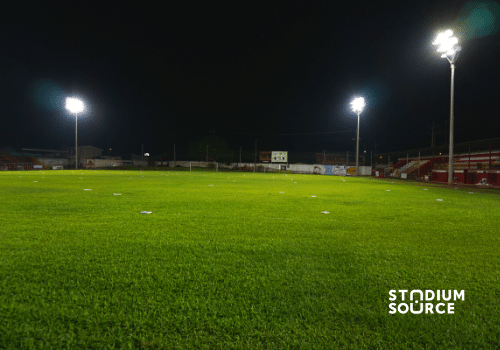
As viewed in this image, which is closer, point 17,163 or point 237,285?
point 237,285

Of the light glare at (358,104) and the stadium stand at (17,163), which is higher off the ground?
the light glare at (358,104)

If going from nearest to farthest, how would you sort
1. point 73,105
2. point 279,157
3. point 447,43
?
1. point 447,43
2. point 73,105
3. point 279,157

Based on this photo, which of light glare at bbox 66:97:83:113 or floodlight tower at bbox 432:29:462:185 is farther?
light glare at bbox 66:97:83:113

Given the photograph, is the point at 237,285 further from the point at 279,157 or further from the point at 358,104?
the point at 279,157

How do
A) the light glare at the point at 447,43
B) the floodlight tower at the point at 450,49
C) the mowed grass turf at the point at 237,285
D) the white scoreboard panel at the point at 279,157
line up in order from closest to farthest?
the mowed grass turf at the point at 237,285, the floodlight tower at the point at 450,49, the light glare at the point at 447,43, the white scoreboard panel at the point at 279,157

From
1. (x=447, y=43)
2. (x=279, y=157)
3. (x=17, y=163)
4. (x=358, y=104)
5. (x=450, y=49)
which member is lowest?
(x=17, y=163)

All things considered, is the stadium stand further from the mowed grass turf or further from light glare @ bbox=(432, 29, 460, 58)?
light glare @ bbox=(432, 29, 460, 58)

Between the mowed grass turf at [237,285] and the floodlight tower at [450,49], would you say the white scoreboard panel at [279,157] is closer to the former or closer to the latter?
the floodlight tower at [450,49]

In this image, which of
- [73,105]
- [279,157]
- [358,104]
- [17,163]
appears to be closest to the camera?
[358,104]

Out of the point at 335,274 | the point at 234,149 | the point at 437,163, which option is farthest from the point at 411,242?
the point at 234,149

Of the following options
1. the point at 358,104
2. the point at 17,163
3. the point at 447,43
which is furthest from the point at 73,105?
the point at 447,43

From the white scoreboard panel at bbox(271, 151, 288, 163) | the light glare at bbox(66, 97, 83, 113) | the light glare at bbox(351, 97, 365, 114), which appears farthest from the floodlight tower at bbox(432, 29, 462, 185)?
the light glare at bbox(66, 97, 83, 113)

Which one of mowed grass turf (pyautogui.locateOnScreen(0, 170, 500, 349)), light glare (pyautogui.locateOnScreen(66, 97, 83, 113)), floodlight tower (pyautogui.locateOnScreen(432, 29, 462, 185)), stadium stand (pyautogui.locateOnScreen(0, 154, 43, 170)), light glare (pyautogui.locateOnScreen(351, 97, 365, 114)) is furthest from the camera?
stadium stand (pyautogui.locateOnScreen(0, 154, 43, 170))

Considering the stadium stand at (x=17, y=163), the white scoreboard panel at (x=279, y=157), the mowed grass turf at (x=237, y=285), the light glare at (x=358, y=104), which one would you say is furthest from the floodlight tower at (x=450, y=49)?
the stadium stand at (x=17, y=163)
